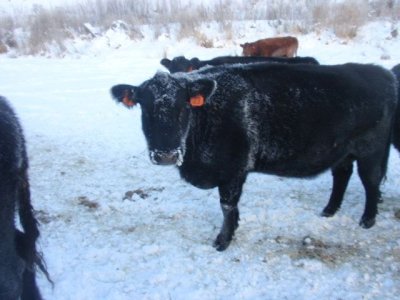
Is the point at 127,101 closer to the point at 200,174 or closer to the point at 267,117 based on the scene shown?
the point at 200,174

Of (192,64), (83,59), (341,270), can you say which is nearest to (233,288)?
(341,270)

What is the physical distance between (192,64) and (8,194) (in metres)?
6.05

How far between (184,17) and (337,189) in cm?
1365

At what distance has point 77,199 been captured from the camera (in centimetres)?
481

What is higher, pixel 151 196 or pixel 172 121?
pixel 172 121

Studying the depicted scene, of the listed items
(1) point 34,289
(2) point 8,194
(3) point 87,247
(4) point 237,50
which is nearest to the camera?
(2) point 8,194

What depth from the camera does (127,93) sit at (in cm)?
354

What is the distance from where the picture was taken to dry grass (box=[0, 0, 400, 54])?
47.8 ft

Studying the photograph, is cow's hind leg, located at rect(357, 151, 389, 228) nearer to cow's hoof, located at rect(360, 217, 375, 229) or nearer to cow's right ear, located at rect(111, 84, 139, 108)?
cow's hoof, located at rect(360, 217, 375, 229)

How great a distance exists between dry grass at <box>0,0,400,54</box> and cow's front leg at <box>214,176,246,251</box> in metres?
10.9

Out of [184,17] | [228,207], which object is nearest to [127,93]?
[228,207]

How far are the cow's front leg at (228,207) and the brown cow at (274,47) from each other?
8224 mm

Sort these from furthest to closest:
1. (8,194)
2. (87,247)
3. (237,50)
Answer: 1. (237,50)
2. (87,247)
3. (8,194)

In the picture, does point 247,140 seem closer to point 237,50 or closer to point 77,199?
point 77,199
